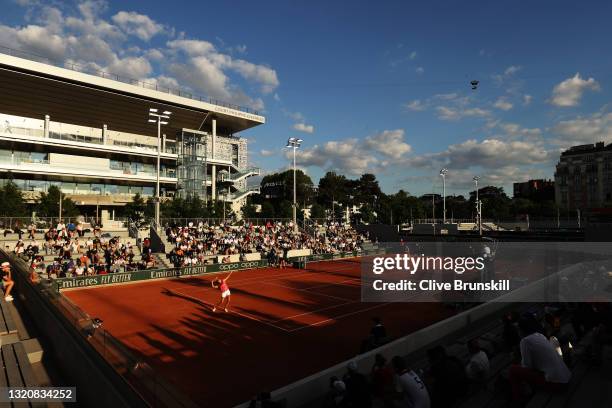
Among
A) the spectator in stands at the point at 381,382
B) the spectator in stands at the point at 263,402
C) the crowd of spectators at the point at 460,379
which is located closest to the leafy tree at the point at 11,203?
the spectator in stands at the point at 263,402

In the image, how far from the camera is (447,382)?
6.69m

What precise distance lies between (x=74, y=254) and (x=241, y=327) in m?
19.3

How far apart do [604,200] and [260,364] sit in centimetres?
13688

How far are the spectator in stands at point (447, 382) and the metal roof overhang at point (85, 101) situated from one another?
197 ft

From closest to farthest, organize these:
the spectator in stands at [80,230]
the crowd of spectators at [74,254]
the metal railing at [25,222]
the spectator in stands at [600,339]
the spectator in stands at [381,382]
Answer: the spectator in stands at [381,382]
the spectator in stands at [600,339]
the crowd of spectators at [74,254]
the metal railing at [25,222]
the spectator in stands at [80,230]

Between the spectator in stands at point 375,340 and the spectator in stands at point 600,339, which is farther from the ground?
the spectator in stands at point 600,339

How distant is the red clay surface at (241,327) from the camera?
10570 millimetres

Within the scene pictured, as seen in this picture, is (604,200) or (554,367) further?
(604,200)

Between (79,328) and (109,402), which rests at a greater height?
(79,328)

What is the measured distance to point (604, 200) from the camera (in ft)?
370

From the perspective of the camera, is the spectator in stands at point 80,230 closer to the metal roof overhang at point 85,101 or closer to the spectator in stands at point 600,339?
the metal roof overhang at point 85,101

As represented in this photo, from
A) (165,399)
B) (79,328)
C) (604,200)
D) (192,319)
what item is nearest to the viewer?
(165,399)

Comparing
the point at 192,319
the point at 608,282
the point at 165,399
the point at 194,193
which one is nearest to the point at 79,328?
the point at 165,399

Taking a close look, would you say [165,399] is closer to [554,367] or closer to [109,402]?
[109,402]
